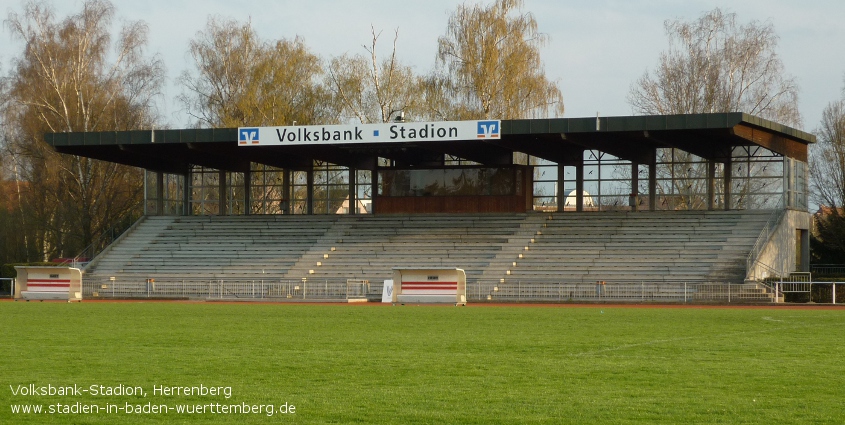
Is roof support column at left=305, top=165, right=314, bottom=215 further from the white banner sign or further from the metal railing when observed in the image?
the metal railing

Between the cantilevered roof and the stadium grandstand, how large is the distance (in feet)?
0.28

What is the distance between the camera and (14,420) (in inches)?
361

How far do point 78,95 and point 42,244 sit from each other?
9642 millimetres

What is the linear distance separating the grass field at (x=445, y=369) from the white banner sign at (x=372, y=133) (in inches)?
715

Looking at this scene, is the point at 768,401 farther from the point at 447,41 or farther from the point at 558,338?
the point at 447,41

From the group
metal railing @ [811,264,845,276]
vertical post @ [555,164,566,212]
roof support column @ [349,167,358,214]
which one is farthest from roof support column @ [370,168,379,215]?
metal railing @ [811,264,845,276]

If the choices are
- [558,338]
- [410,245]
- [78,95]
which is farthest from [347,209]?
[558,338]

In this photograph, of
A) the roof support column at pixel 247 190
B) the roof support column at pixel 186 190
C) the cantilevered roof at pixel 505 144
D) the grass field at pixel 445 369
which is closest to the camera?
the grass field at pixel 445 369

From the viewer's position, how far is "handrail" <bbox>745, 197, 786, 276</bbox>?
36.3 metres

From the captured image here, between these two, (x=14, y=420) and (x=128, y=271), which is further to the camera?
(x=128, y=271)

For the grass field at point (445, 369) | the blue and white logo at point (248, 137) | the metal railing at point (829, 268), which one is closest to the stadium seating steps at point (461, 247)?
the blue and white logo at point (248, 137)

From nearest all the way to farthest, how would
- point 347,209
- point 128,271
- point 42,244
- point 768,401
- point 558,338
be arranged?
point 768,401 < point 558,338 < point 128,271 < point 347,209 < point 42,244

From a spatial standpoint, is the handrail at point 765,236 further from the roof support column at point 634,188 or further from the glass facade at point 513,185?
the roof support column at point 634,188

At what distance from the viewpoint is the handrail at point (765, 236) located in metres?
36.3
